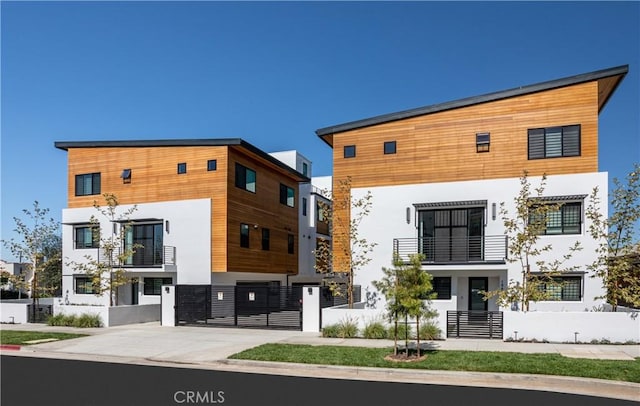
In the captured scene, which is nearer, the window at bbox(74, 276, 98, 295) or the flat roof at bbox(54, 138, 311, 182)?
the flat roof at bbox(54, 138, 311, 182)

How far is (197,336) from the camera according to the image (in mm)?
17984

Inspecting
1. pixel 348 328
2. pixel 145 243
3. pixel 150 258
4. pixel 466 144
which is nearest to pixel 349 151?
pixel 466 144

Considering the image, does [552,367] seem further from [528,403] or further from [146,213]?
[146,213]

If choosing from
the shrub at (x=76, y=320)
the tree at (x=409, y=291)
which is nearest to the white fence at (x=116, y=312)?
the shrub at (x=76, y=320)

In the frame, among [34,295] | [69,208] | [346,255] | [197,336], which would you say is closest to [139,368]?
[197,336]

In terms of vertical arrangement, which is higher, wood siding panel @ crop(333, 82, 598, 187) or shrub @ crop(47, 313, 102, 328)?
wood siding panel @ crop(333, 82, 598, 187)

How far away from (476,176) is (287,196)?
639 inches

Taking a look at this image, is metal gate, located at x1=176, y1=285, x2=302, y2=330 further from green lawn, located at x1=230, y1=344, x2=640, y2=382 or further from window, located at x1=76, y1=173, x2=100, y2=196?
window, located at x1=76, y1=173, x2=100, y2=196

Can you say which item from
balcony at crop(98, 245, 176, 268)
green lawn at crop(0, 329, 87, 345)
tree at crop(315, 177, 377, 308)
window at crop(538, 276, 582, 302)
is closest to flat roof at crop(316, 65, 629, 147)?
tree at crop(315, 177, 377, 308)

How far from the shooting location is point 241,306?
70.0 feet

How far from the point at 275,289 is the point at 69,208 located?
53.8 feet

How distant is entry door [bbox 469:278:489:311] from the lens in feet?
70.0

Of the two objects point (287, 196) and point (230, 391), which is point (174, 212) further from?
point (230, 391)

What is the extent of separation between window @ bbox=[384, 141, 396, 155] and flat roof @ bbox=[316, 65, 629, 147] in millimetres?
998
